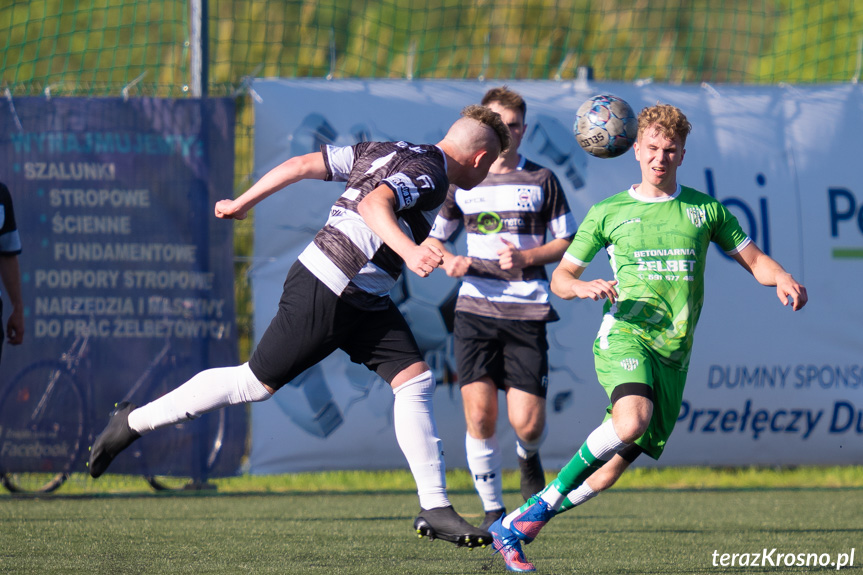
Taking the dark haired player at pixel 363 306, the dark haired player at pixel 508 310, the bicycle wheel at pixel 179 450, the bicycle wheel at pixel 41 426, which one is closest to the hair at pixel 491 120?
the dark haired player at pixel 363 306

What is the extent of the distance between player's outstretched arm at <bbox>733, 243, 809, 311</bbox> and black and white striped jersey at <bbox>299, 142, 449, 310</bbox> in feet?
4.48

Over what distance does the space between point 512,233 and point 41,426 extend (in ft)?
11.7

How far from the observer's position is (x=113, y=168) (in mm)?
6938

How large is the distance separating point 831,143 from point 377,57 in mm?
6502

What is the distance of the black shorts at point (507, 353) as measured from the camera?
5.20 metres

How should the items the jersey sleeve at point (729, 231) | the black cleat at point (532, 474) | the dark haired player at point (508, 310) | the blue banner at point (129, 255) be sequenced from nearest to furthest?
the jersey sleeve at point (729, 231) < the dark haired player at point (508, 310) < the black cleat at point (532, 474) < the blue banner at point (129, 255)

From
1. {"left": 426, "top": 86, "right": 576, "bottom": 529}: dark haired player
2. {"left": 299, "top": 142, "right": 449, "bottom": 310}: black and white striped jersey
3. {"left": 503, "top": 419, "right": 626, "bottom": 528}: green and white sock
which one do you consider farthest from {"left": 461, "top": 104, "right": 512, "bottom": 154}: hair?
{"left": 503, "top": 419, "right": 626, "bottom": 528}: green and white sock

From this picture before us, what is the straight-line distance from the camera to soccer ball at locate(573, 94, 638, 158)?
15.7 ft

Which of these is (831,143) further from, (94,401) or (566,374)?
(94,401)

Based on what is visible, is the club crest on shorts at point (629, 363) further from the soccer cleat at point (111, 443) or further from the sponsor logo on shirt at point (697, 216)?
the soccer cleat at point (111, 443)

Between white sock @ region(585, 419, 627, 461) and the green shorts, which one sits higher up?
the green shorts

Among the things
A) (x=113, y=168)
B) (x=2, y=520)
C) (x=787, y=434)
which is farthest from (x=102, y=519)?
(x=787, y=434)

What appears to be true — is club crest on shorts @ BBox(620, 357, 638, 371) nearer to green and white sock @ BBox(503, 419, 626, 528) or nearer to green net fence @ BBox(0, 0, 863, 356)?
green and white sock @ BBox(503, 419, 626, 528)

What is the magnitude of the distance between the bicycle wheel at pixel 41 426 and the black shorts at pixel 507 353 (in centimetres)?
299
